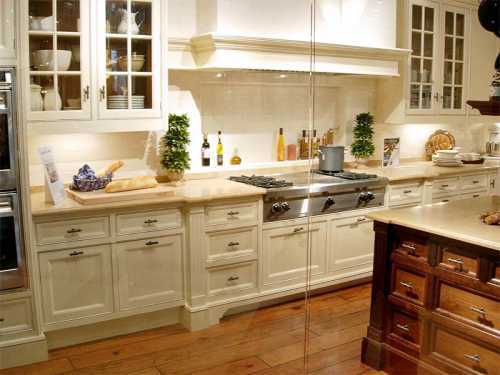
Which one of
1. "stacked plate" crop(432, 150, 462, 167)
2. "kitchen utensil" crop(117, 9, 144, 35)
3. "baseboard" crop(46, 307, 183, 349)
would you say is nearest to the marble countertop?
"stacked plate" crop(432, 150, 462, 167)

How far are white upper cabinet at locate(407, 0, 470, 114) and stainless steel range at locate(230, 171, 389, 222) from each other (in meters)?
0.37

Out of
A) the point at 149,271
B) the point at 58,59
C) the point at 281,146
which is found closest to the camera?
the point at 58,59

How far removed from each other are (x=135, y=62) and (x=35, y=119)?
1.60ft

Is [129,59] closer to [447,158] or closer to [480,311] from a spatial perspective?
[447,158]

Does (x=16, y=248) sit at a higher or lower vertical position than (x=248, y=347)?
higher

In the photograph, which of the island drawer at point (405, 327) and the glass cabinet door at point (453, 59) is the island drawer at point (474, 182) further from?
the island drawer at point (405, 327)

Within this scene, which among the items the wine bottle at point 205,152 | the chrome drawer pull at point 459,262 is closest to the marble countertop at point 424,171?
the chrome drawer pull at point 459,262

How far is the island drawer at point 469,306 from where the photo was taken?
1670 mm

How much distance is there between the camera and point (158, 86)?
7.69 ft

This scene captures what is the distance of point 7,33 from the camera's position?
1.69 metres

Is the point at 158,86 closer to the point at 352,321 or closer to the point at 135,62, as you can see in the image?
the point at 135,62

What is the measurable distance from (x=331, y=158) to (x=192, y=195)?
0.56 meters

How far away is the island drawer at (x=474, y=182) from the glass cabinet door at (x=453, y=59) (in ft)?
0.77

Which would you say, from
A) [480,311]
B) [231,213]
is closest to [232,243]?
[231,213]
